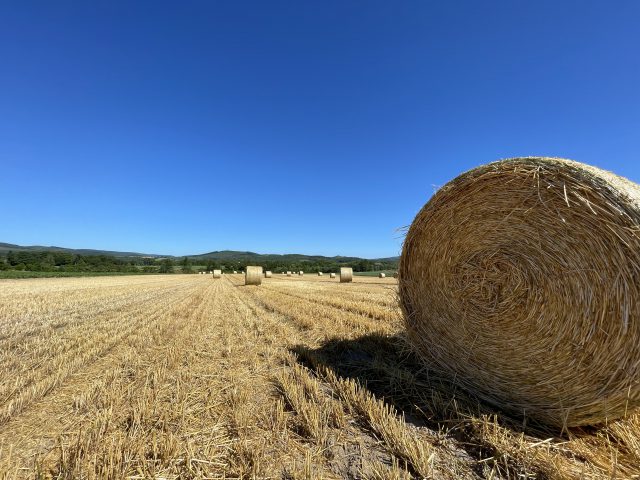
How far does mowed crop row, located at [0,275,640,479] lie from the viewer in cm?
204

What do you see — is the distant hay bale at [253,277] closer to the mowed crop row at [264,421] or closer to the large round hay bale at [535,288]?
the mowed crop row at [264,421]

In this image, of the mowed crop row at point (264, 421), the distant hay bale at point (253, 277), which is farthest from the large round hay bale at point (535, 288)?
the distant hay bale at point (253, 277)

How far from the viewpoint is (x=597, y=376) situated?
95.0 inches

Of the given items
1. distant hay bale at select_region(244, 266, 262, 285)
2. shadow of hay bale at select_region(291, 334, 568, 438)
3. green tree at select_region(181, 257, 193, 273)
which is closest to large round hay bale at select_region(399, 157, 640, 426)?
shadow of hay bale at select_region(291, 334, 568, 438)

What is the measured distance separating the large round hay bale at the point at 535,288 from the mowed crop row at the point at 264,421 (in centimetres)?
33

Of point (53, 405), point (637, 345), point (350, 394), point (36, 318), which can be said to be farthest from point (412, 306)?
point (36, 318)

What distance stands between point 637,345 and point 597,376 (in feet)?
1.25

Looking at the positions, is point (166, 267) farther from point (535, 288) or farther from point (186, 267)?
point (535, 288)

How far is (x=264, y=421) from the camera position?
263 cm

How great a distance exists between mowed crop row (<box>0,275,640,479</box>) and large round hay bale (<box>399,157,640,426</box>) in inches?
12.8

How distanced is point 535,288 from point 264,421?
2.59 m

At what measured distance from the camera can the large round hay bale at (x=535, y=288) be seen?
2.32m

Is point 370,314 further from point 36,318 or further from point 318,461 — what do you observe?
point 36,318

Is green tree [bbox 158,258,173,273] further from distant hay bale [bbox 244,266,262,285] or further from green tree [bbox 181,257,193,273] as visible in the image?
distant hay bale [bbox 244,266,262,285]
